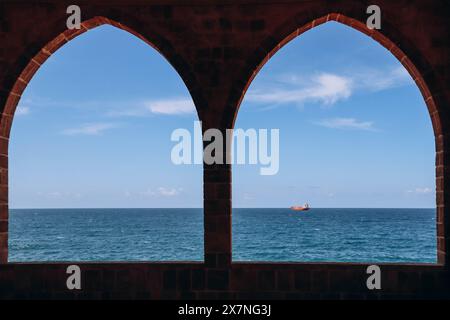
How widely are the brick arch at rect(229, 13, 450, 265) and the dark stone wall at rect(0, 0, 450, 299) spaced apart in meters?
0.01

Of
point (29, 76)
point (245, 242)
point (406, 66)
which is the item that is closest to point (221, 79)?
point (406, 66)

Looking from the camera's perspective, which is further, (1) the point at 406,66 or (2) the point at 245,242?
(2) the point at 245,242

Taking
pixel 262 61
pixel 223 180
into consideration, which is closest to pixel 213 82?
pixel 262 61

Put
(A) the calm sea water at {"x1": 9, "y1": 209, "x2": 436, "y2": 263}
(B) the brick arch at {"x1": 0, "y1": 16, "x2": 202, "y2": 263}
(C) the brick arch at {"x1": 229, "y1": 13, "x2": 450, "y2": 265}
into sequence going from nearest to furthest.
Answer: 1. (C) the brick arch at {"x1": 229, "y1": 13, "x2": 450, "y2": 265}
2. (B) the brick arch at {"x1": 0, "y1": 16, "x2": 202, "y2": 263}
3. (A) the calm sea water at {"x1": 9, "y1": 209, "x2": 436, "y2": 263}

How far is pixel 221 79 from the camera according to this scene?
620 cm

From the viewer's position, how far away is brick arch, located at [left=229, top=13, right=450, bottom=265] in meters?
5.93

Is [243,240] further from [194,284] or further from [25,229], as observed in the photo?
[194,284]

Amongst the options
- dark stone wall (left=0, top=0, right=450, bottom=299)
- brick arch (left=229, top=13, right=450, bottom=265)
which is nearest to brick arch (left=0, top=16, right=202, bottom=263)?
dark stone wall (left=0, top=0, right=450, bottom=299)

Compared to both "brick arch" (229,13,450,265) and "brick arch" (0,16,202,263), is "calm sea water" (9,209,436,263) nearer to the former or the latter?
"brick arch" (229,13,450,265)

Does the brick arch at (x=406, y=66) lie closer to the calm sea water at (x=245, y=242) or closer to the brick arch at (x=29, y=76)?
the brick arch at (x=29, y=76)

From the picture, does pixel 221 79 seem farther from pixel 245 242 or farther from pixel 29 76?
pixel 245 242

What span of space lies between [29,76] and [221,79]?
2.63m
